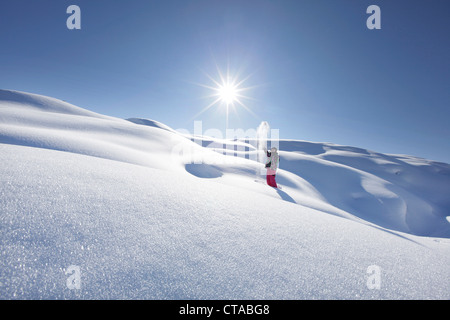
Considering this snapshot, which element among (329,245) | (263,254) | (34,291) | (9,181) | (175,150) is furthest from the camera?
(175,150)

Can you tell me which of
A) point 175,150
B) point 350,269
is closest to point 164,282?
point 350,269

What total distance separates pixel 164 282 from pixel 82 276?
16.9 inches

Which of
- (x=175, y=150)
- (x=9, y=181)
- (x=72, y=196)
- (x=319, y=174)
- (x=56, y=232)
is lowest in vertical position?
(x=319, y=174)

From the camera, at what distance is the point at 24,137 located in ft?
11.2

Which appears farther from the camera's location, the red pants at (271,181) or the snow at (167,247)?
the red pants at (271,181)

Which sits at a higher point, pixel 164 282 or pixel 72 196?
pixel 72 196

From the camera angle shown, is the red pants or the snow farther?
the red pants

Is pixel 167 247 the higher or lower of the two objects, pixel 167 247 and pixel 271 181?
the higher

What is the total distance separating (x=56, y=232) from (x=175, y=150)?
18.8 feet

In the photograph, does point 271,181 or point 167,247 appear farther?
point 271,181

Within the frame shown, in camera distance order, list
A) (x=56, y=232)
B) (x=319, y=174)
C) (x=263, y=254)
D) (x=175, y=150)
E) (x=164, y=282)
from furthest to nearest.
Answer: (x=319, y=174)
(x=175, y=150)
(x=263, y=254)
(x=56, y=232)
(x=164, y=282)

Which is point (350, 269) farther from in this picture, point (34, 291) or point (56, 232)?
point (56, 232)

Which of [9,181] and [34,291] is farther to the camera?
[9,181]
